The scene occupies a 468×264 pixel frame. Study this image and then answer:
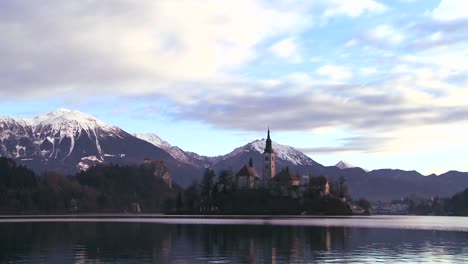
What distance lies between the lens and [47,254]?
56812 mm

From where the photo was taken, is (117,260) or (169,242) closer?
(117,260)

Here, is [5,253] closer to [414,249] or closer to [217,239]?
[217,239]

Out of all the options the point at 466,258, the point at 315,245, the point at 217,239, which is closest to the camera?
the point at 466,258

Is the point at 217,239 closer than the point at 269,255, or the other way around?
the point at 269,255

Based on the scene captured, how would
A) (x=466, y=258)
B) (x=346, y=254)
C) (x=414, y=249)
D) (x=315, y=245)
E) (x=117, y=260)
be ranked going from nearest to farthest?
(x=117, y=260), (x=466, y=258), (x=346, y=254), (x=414, y=249), (x=315, y=245)

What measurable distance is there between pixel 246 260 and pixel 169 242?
21683 mm

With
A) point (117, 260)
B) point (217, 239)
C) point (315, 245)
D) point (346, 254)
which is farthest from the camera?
point (217, 239)

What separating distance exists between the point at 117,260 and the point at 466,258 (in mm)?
29028

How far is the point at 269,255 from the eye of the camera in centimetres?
5641

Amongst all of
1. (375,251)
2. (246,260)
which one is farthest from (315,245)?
(246,260)

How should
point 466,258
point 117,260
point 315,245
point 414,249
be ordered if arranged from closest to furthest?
point 117,260
point 466,258
point 414,249
point 315,245

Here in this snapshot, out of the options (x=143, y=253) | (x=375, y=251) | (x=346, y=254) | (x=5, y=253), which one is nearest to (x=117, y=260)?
(x=143, y=253)

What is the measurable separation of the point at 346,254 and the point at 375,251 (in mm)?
4446

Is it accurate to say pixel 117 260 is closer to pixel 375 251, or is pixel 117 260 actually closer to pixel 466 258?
pixel 375 251
